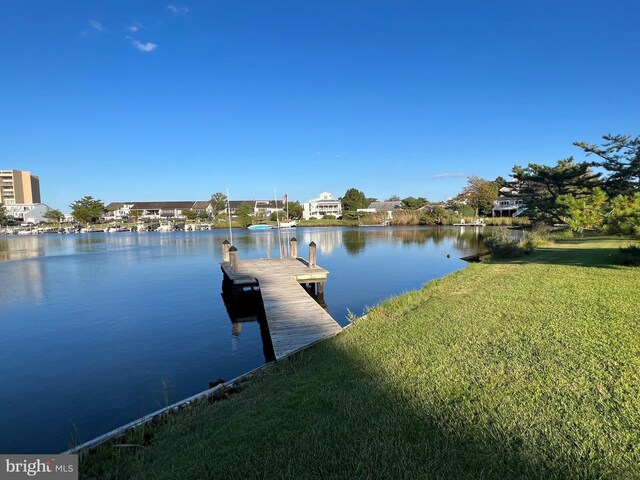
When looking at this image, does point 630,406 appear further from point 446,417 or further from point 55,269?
point 55,269

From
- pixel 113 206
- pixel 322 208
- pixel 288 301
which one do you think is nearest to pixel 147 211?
pixel 113 206

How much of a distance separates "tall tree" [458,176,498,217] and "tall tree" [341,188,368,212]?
25213 mm

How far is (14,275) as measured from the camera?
20938mm

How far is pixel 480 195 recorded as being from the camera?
7388 cm

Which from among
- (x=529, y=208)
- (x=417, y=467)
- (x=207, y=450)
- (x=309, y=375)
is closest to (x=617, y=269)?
(x=309, y=375)

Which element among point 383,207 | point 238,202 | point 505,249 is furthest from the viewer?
point 238,202

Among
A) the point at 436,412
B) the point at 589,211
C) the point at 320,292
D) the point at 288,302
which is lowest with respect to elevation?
the point at 320,292

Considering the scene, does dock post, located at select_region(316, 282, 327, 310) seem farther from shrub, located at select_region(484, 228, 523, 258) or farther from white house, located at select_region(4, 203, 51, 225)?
white house, located at select_region(4, 203, 51, 225)

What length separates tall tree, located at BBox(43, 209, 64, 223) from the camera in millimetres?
93750

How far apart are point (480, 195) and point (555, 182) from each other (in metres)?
47.6

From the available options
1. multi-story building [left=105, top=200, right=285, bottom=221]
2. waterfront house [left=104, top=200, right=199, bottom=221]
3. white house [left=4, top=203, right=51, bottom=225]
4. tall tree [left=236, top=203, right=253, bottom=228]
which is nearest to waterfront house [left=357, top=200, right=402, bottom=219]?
multi-story building [left=105, top=200, right=285, bottom=221]

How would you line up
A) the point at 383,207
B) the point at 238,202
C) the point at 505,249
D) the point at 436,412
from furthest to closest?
the point at 238,202 → the point at 383,207 → the point at 505,249 → the point at 436,412

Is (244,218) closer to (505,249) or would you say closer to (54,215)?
(54,215)

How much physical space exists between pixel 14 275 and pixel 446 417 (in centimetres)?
2567
